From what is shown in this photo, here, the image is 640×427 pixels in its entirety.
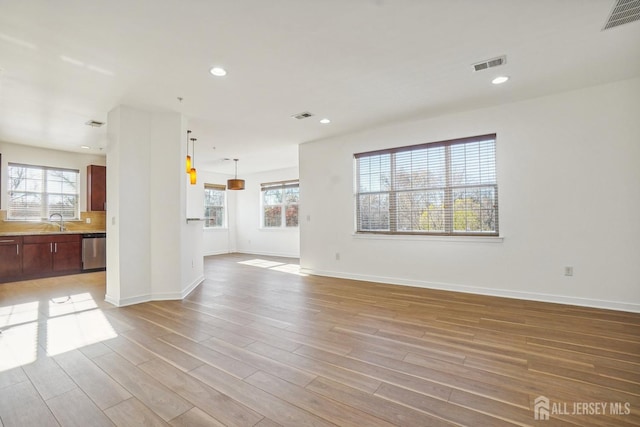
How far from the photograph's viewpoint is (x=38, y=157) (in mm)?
5980

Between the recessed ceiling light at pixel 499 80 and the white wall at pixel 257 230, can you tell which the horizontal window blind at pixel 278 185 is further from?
the recessed ceiling light at pixel 499 80

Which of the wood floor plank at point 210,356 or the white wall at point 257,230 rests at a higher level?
the white wall at point 257,230

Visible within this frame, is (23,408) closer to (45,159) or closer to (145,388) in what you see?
(145,388)

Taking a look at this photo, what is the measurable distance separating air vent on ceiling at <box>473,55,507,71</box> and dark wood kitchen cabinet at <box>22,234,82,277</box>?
765 cm

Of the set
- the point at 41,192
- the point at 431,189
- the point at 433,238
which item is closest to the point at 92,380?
the point at 433,238

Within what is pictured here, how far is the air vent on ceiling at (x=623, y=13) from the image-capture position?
7.00 ft

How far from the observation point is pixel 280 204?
353 inches

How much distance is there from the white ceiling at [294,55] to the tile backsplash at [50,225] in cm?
242

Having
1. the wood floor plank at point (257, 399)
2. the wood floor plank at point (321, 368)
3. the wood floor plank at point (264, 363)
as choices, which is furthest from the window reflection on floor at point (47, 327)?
the wood floor plank at point (321, 368)

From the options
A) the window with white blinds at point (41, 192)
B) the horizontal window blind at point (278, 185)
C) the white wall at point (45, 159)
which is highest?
the white wall at point (45, 159)

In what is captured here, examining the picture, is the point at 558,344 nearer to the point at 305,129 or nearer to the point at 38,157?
the point at 305,129

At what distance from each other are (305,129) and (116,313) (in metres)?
3.82

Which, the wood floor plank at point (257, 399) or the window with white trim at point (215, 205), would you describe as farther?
the window with white trim at point (215, 205)

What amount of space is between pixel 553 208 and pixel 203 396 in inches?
176
